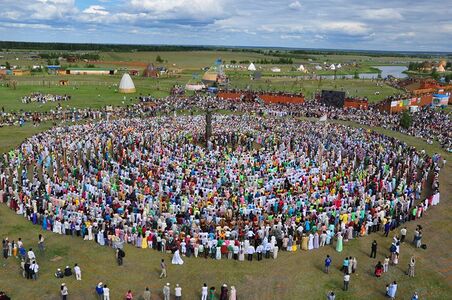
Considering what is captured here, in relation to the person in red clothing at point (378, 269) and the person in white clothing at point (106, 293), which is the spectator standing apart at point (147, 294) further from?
the person in red clothing at point (378, 269)

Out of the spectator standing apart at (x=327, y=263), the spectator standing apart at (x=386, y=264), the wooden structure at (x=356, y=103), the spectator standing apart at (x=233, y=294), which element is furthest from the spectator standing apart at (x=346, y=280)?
the wooden structure at (x=356, y=103)

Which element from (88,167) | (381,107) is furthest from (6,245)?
(381,107)

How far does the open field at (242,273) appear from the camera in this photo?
51.8 ft

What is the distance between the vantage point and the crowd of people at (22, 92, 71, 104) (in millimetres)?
56562

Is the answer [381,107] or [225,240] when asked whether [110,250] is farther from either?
[381,107]

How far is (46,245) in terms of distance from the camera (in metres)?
18.8

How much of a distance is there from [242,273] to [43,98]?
49.1 meters

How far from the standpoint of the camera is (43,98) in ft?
187

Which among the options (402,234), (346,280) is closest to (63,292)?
(346,280)

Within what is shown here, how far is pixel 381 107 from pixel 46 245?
48.5 metres

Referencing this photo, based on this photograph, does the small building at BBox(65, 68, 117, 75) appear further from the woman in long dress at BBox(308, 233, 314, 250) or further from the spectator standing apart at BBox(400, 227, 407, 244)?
the spectator standing apart at BBox(400, 227, 407, 244)

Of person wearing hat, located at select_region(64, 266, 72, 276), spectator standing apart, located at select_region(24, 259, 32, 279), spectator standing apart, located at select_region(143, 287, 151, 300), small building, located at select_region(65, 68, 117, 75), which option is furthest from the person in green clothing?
small building, located at select_region(65, 68, 117, 75)

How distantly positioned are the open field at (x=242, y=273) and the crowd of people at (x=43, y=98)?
40.7 m

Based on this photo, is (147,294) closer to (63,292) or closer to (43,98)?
(63,292)
